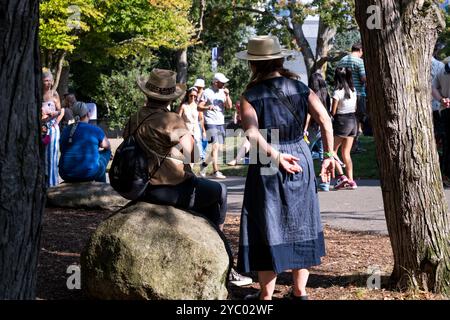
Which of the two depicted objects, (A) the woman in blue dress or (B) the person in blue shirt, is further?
(B) the person in blue shirt

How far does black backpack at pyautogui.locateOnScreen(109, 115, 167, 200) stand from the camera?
5570 millimetres

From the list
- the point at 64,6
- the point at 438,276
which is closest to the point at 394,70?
the point at 438,276

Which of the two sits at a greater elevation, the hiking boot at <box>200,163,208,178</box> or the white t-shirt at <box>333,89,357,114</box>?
the white t-shirt at <box>333,89,357,114</box>

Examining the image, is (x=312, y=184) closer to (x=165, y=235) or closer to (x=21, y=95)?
(x=165, y=235)

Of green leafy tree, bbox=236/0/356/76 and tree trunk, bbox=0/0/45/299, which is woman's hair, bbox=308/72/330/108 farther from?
green leafy tree, bbox=236/0/356/76

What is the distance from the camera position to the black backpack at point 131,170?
5570mm

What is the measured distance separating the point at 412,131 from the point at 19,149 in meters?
3.12

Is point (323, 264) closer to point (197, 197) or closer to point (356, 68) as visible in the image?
point (197, 197)

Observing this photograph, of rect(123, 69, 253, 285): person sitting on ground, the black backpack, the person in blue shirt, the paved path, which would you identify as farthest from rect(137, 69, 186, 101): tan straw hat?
the person in blue shirt

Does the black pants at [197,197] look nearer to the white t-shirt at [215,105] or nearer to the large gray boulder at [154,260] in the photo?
the large gray boulder at [154,260]

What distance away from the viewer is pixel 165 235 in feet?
17.3

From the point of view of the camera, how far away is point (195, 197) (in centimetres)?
578

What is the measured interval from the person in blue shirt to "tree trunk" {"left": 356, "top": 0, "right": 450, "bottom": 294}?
209 inches

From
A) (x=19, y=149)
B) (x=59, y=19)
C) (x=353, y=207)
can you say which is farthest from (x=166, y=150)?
(x=59, y=19)
